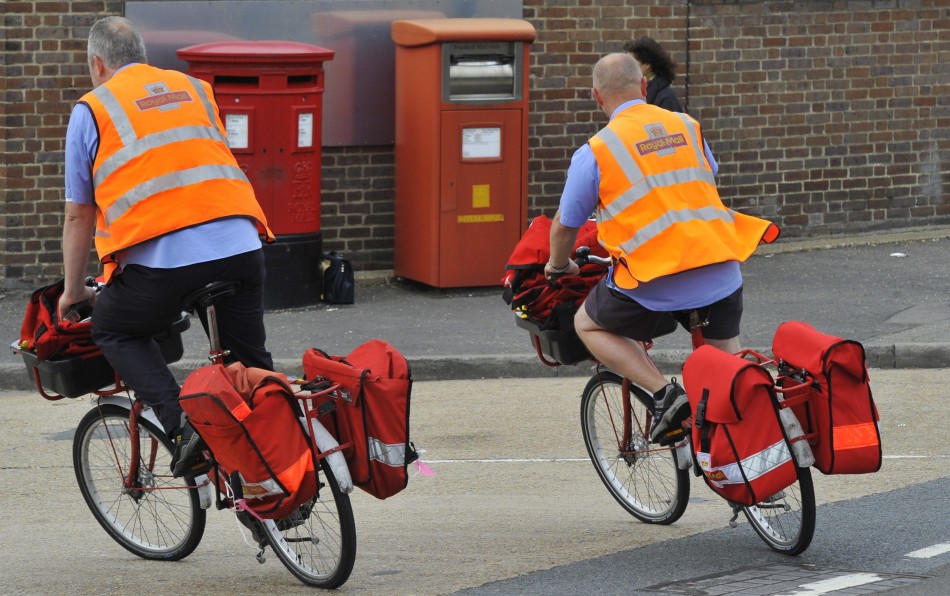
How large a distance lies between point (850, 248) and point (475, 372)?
17.1 feet

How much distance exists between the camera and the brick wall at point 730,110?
436 inches

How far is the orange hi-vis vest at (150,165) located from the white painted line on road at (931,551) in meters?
2.62

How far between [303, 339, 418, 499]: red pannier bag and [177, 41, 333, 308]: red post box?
5.62 m

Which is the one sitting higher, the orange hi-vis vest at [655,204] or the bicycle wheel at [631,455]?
the orange hi-vis vest at [655,204]

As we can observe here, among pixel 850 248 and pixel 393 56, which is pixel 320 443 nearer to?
pixel 393 56

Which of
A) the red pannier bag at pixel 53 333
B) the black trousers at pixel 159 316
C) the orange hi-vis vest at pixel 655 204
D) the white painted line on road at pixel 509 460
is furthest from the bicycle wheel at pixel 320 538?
the white painted line on road at pixel 509 460

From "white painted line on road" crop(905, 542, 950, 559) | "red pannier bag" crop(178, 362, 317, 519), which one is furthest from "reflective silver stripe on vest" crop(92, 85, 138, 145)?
"white painted line on road" crop(905, 542, 950, 559)

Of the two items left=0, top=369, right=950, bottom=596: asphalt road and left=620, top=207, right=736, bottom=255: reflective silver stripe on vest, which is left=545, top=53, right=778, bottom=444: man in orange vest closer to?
left=620, top=207, right=736, bottom=255: reflective silver stripe on vest

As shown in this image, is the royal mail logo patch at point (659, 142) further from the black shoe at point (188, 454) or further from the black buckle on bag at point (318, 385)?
the black shoe at point (188, 454)

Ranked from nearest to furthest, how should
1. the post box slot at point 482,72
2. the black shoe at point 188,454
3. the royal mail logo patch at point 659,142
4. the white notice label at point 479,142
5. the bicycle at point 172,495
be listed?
1. the bicycle at point 172,495
2. the black shoe at point 188,454
3. the royal mail logo patch at point 659,142
4. the post box slot at point 482,72
5. the white notice label at point 479,142

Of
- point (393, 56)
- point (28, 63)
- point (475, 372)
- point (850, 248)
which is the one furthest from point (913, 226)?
point (28, 63)

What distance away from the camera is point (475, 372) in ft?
30.4

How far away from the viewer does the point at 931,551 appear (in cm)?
549

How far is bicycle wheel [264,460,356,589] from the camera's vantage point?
504 centimetres
